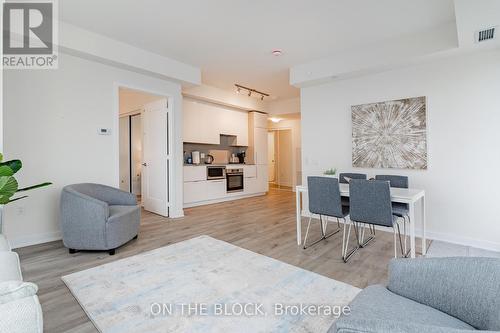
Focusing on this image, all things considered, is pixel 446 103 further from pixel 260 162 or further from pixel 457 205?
pixel 260 162

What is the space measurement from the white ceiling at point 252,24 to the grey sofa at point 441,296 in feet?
8.74

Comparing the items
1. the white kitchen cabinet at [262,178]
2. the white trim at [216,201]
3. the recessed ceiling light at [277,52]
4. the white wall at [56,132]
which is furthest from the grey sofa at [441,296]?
the white kitchen cabinet at [262,178]

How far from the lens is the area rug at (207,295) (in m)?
1.66

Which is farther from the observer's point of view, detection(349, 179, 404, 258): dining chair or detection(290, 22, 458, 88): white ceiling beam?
Answer: detection(290, 22, 458, 88): white ceiling beam

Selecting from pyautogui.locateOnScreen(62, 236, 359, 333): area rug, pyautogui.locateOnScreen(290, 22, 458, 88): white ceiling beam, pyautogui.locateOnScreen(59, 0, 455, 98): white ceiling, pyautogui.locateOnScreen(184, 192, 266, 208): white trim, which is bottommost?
pyautogui.locateOnScreen(62, 236, 359, 333): area rug

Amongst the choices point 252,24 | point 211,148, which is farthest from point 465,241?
point 211,148

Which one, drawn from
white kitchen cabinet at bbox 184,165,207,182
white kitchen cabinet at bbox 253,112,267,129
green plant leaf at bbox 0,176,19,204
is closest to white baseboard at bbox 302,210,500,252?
white kitchen cabinet at bbox 184,165,207,182

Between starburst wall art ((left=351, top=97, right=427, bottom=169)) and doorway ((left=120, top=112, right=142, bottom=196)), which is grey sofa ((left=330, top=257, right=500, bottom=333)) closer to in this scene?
starburst wall art ((left=351, top=97, right=427, bottom=169))

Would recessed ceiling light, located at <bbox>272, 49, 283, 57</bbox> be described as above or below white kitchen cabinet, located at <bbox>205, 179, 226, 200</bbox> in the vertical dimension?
above

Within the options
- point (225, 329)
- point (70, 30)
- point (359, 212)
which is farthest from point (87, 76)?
point (359, 212)

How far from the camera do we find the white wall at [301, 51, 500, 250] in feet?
10.1

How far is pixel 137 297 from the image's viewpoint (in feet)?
6.43

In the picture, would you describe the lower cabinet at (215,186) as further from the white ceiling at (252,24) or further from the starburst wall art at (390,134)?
the starburst wall art at (390,134)

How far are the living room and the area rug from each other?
0.05 ft
